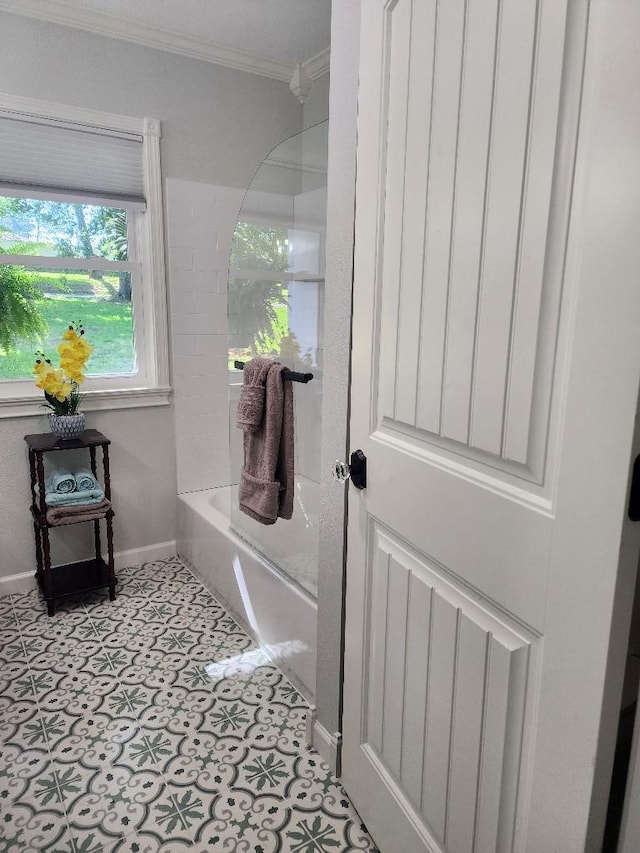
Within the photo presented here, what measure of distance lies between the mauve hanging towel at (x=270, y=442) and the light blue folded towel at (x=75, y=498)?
816 mm

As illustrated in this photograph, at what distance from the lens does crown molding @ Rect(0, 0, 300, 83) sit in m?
2.31

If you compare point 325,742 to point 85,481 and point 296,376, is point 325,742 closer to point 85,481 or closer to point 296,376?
point 296,376

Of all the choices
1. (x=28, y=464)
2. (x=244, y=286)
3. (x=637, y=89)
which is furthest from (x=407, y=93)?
(x=28, y=464)

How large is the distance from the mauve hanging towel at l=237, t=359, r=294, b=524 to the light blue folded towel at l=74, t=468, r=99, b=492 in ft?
2.80

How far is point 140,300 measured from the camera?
9.29 ft

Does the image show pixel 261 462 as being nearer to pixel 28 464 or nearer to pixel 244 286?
pixel 244 286

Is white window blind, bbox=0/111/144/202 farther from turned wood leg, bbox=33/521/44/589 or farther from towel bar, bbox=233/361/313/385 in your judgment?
turned wood leg, bbox=33/521/44/589

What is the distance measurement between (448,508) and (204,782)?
1.18 m

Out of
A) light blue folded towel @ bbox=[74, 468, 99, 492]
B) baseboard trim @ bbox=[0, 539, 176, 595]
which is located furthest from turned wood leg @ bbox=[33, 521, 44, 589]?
light blue folded towel @ bbox=[74, 468, 99, 492]

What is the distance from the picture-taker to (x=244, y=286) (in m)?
2.34

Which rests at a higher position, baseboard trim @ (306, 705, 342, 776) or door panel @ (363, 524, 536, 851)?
door panel @ (363, 524, 536, 851)

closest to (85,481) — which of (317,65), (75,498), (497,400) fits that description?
(75,498)

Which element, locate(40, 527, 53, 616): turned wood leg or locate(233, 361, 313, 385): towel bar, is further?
locate(40, 527, 53, 616): turned wood leg

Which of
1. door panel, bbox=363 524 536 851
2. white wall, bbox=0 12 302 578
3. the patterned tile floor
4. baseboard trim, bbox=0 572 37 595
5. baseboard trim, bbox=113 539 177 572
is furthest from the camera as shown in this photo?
baseboard trim, bbox=113 539 177 572
